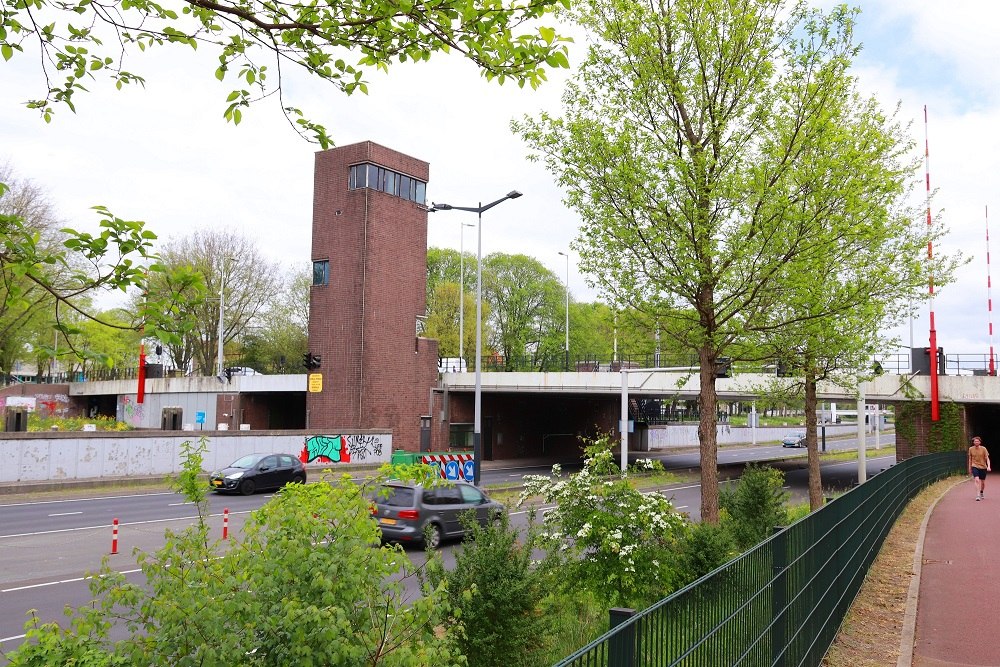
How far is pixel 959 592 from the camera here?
1078 centimetres

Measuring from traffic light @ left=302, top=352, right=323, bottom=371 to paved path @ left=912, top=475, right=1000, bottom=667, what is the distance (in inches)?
1155

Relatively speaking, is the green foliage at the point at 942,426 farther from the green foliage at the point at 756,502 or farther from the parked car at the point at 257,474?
the parked car at the point at 257,474

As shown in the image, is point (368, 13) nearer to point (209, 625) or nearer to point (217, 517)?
point (209, 625)

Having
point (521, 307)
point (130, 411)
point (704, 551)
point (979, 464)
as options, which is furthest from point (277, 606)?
point (521, 307)

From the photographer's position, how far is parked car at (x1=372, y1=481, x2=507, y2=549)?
15961mm

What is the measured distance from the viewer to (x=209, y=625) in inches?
141

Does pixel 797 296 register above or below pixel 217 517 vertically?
above

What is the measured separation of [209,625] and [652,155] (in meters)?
9.71

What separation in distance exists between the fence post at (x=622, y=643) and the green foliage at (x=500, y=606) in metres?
3.30

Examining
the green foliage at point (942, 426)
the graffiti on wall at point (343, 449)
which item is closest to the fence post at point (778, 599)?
the graffiti on wall at point (343, 449)

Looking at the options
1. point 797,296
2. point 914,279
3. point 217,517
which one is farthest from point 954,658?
point 217,517

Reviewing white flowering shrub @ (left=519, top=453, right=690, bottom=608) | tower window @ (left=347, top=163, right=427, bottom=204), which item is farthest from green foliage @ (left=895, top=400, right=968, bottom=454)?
white flowering shrub @ (left=519, top=453, right=690, bottom=608)

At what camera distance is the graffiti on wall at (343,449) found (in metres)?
35.9

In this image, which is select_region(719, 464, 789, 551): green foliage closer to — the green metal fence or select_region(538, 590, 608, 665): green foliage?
the green metal fence
